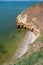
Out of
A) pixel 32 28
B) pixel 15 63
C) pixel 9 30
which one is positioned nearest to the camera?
pixel 15 63

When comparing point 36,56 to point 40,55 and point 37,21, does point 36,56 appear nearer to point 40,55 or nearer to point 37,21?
point 40,55

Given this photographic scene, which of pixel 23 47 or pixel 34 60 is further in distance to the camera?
pixel 23 47

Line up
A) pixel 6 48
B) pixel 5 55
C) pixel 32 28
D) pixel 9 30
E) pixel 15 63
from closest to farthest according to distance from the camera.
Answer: pixel 15 63, pixel 5 55, pixel 6 48, pixel 32 28, pixel 9 30

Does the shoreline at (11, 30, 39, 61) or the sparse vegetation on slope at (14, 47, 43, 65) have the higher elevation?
the shoreline at (11, 30, 39, 61)

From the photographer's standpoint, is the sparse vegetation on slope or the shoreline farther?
the shoreline

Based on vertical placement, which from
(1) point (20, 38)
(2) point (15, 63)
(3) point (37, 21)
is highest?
(3) point (37, 21)

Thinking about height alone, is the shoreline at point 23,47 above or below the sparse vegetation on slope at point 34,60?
above

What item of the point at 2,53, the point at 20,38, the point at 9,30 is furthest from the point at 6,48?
the point at 9,30

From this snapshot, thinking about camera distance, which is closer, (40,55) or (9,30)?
(40,55)

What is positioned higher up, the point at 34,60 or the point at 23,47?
the point at 23,47

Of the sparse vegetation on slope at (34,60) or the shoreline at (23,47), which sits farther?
the shoreline at (23,47)

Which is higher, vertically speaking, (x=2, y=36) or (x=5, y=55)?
(x=2, y=36)
